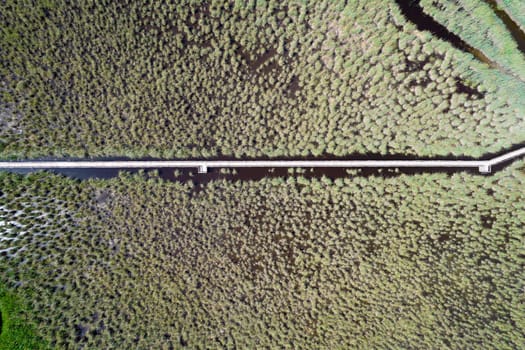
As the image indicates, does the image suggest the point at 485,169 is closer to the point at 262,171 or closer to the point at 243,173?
the point at 262,171

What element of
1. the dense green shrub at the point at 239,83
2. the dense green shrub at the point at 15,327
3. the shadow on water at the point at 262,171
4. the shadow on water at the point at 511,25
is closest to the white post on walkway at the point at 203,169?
the shadow on water at the point at 262,171

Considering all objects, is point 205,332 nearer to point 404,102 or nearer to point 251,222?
point 251,222

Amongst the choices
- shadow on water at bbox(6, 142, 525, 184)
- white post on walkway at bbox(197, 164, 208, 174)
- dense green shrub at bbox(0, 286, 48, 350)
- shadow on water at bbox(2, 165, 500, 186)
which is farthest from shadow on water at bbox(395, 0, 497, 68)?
dense green shrub at bbox(0, 286, 48, 350)

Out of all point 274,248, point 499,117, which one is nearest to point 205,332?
point 274,248

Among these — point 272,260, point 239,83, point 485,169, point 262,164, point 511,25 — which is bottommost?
point 272,260

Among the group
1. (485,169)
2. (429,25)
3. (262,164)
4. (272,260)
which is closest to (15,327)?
(272,260)

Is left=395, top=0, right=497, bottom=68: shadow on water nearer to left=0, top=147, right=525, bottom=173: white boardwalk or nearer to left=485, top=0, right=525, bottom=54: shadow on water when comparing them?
left=485, top=0, right=525, bottom=54: shadow on water
